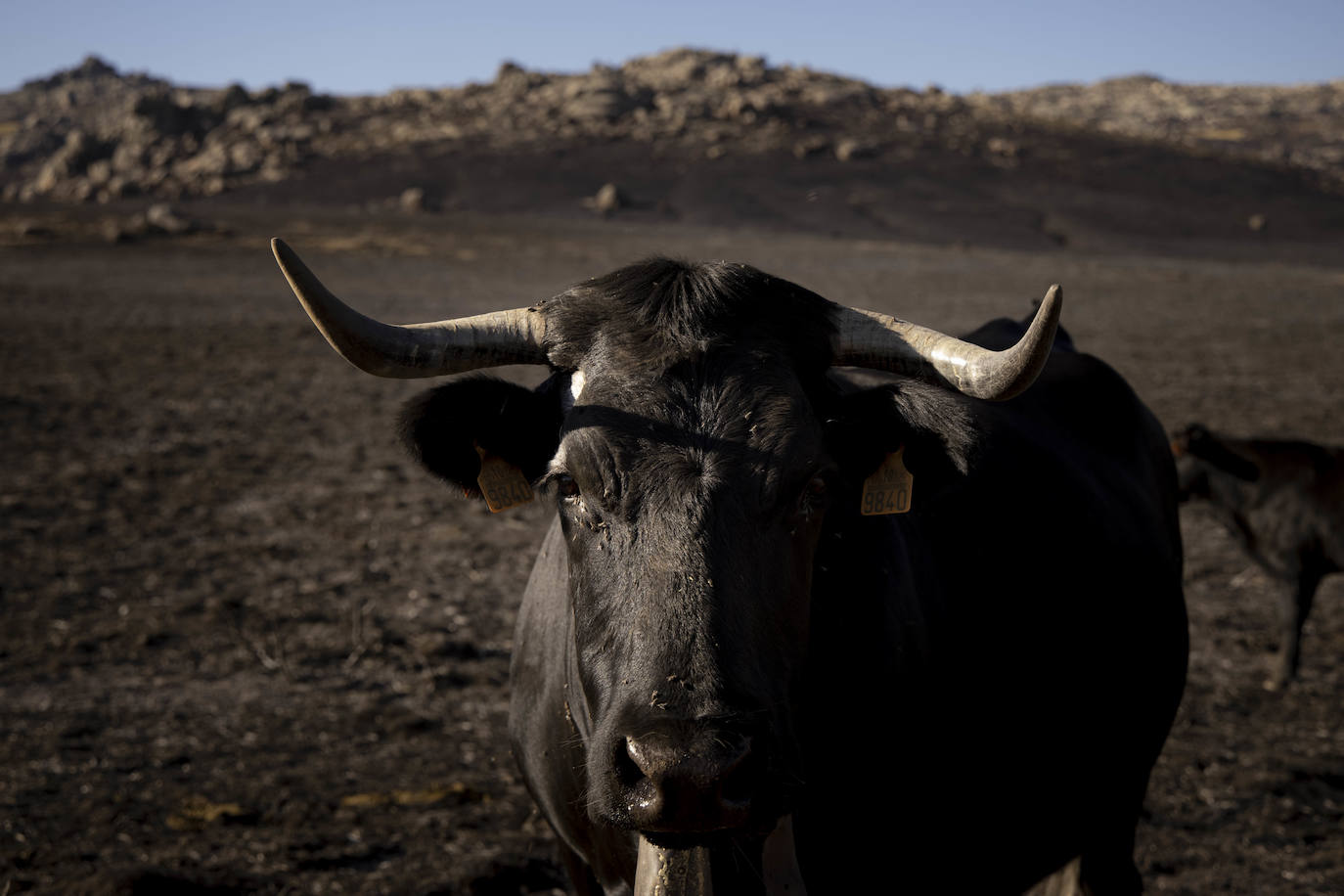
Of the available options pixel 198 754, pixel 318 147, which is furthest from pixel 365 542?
pixel 318 147

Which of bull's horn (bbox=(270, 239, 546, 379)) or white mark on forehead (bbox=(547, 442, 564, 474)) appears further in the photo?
white mark on forehead (bbox=(547, 442, 564, 474))

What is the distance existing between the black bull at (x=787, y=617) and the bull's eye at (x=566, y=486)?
20 mm

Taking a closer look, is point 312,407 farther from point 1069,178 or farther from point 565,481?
point 1069,178

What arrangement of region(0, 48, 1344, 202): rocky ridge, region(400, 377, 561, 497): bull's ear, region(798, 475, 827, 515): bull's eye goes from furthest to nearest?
region(0, 48, 1344, 202): rocky ridge, region(400, 377, 561, 497): bull's ear, region(798, 475, 827, 515): bull's eye

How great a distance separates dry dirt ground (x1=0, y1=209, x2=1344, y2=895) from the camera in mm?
4859

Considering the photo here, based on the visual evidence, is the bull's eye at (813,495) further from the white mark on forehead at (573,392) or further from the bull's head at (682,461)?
the white mark on forehead at (573,392)

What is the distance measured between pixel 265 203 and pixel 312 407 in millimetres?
40253

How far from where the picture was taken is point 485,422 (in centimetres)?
310

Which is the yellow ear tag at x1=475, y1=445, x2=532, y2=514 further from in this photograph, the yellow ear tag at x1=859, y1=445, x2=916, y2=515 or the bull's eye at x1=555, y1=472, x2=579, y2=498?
the yellow ear tag at x1=859, y1=445, x2=916, y2=515

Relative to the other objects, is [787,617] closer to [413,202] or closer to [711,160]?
[413,202]

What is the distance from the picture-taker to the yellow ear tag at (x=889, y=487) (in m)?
3.07

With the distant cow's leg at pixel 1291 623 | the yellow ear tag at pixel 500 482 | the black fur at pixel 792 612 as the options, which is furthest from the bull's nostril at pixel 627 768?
the distant cow's leg at pixel 1291 623

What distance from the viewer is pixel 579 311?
3006 mm

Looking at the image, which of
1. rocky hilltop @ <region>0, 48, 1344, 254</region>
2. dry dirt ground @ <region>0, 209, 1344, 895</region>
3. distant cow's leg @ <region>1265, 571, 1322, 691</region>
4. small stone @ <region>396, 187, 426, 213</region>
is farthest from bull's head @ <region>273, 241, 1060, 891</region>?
small stone @ <region>396, 187, 426, 213</region>
